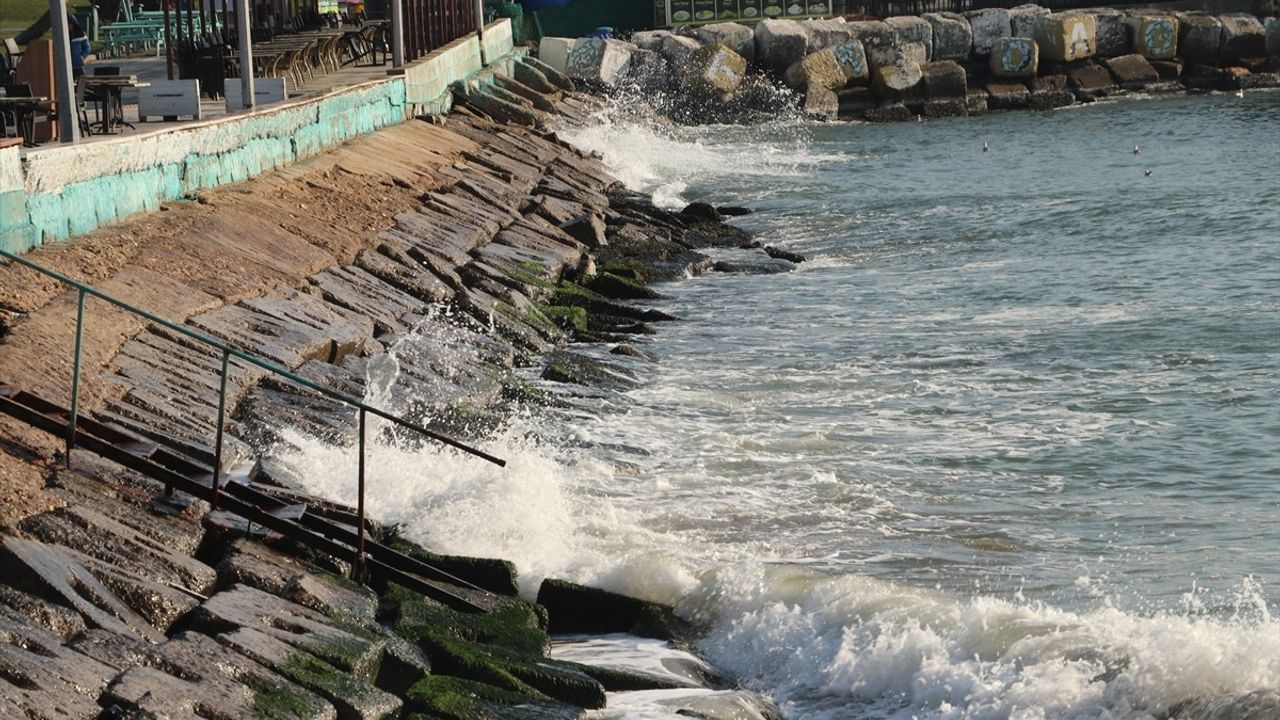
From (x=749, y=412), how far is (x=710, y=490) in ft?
8.57

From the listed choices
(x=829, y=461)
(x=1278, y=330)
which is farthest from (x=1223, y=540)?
(x=1278, y=330)

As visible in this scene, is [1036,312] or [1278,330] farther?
[1036,312]

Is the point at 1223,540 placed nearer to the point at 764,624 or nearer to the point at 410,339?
the point at 764,624

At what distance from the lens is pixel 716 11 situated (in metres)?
53.8

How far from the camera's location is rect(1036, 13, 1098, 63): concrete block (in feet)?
169

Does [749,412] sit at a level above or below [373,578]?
below

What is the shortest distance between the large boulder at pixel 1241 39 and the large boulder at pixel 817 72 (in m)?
12.6

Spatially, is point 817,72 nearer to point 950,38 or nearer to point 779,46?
point 779,46

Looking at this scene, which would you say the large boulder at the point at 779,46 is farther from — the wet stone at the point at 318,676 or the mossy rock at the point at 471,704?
the wet stone at the point at 318,676

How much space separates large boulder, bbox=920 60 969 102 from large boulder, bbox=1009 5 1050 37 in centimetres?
279

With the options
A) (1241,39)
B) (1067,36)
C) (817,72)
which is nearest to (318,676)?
(817,72)

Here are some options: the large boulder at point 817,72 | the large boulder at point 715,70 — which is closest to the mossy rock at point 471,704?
the large boulder at point 715,70

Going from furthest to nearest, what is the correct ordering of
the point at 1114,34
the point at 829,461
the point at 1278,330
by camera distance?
1. the point at 1114,34
2. the point at 1278,330
3. the point at 829,461

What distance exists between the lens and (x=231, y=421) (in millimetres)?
10750
